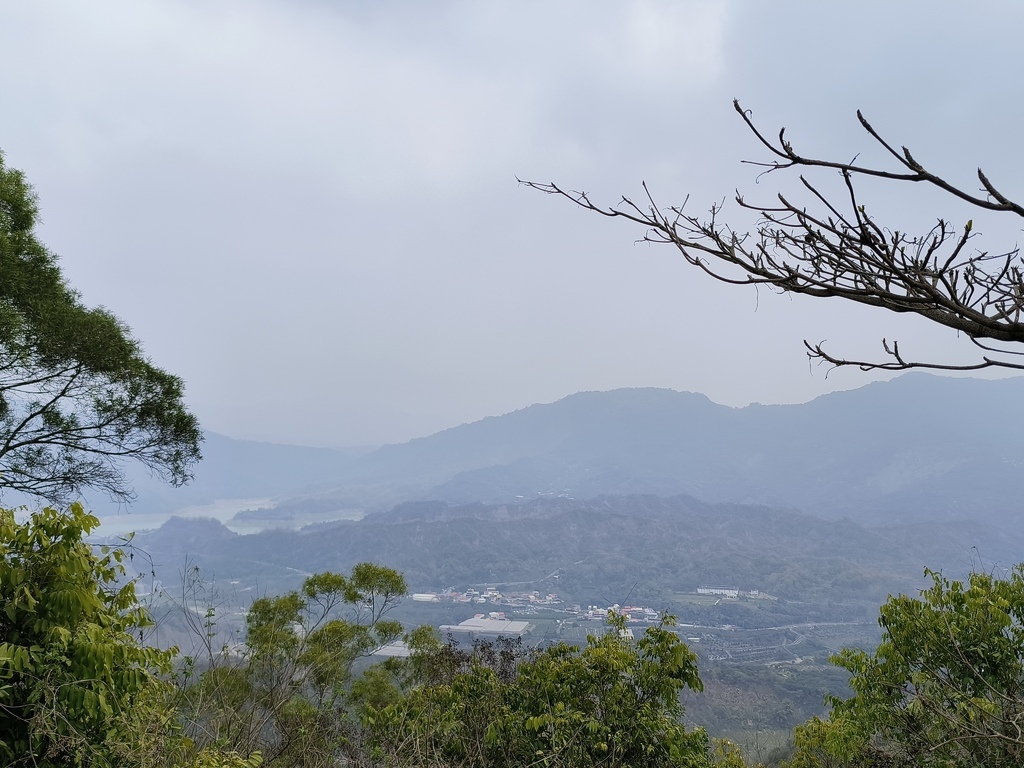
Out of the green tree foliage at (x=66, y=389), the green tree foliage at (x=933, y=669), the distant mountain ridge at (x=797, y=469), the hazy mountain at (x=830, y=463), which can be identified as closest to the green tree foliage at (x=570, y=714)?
the green tree foliage at (x=933, y=669)

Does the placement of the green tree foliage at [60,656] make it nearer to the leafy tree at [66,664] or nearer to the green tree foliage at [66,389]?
the leafy tree at [66,664]

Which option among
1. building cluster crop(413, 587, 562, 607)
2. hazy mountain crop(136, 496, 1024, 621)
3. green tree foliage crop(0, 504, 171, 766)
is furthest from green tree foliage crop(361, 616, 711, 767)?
hazy mountain crop(136, 496, 1024, 621)

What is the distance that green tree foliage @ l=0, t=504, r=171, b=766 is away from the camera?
2014mm

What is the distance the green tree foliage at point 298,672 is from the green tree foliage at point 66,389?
2457 millimetres

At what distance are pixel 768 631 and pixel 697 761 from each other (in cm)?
4921

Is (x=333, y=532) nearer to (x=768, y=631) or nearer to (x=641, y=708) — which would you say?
(x=768, y=631)

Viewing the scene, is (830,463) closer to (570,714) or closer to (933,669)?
(933,669)

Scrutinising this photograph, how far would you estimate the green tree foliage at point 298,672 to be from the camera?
156 inches

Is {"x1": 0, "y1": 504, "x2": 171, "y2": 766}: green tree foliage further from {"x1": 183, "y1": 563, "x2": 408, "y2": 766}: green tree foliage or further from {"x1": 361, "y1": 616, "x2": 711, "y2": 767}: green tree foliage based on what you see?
{"x1": 361, "y1": 616, "x2": 711, "y2": 767}: green tree foliage

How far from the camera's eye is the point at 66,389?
5.89 m

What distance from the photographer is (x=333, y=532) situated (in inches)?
2773

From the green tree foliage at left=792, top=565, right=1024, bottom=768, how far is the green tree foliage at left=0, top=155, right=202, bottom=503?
7.42m

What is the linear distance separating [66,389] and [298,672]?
4266 millimetres

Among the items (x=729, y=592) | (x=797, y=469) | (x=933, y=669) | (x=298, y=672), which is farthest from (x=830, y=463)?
(x=298, y=672)
